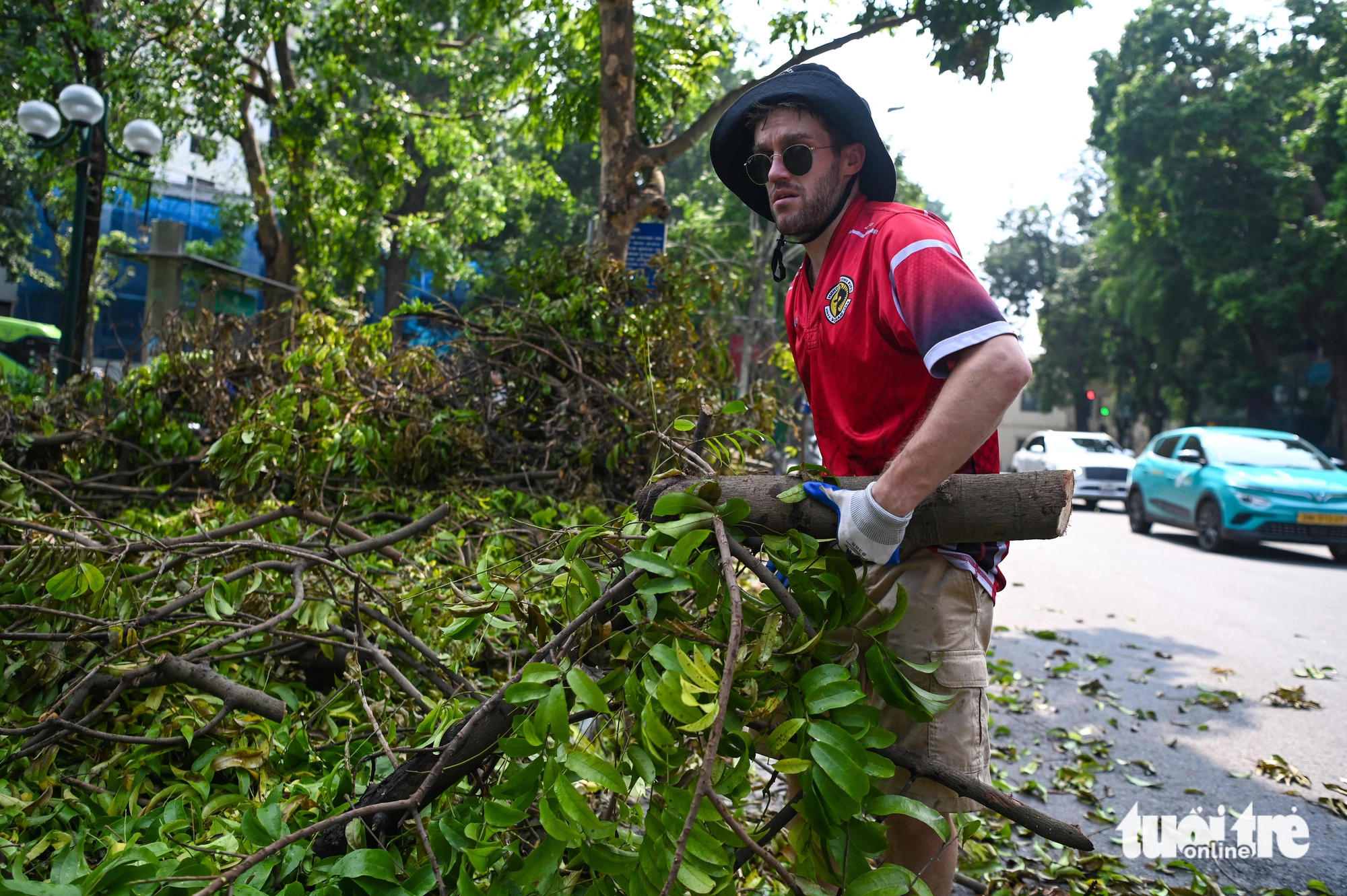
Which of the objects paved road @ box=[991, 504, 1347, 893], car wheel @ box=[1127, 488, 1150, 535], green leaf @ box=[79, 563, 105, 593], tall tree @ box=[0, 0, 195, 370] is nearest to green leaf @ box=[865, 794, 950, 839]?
paved road @ box=[991, 504, 1347, 893]

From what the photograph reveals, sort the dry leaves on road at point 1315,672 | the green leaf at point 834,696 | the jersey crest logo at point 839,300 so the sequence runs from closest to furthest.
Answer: the green leaf at point 834,696 → the jersey crest logo at point 839,300 → the dry leaves on road at point 1315,672

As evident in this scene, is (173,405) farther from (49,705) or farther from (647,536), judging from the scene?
(647,536)

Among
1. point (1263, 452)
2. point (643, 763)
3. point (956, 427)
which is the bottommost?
point (643, 763)

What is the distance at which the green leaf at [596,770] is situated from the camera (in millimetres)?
1540

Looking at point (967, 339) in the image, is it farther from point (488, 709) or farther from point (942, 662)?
point (488, 709)

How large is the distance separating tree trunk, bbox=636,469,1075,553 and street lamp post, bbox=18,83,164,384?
9.93 m

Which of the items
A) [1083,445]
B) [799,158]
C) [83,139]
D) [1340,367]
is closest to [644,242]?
[799,158]

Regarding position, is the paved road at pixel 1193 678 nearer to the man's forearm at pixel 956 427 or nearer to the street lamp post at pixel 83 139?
the man's forearm at pixel 956 427

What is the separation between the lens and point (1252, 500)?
36.4 feet

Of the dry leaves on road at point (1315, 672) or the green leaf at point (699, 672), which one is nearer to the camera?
the green leaf at point (699, 672)

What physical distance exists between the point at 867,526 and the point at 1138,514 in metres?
14.7

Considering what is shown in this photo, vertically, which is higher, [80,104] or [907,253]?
[80,104]

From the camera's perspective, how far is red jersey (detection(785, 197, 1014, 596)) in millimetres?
1895

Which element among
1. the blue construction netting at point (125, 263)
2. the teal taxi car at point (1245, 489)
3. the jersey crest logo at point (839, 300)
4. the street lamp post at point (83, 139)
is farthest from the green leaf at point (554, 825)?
the blue construction netting at point (125, 263)
